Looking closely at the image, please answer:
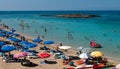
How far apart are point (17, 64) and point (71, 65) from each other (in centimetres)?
530

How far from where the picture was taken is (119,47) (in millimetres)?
33531

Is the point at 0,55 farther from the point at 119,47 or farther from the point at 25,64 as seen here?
the point at 119,47

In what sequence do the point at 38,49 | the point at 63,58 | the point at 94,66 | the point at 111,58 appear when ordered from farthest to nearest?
the point at 38,49 → the point at 111,58 → the point at 63,58 → the point at 94,66

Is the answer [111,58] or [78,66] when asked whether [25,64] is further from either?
[111,58]

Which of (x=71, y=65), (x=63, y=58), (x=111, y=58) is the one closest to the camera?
(x=71, y=65)

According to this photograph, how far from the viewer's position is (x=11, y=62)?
2514 cm

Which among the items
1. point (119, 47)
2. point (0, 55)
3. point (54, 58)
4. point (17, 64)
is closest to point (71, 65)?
point (54, 58)

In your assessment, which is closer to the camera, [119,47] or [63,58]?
[63,58]

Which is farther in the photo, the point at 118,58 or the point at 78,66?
the point at 118,58

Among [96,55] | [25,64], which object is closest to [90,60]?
[96,55]

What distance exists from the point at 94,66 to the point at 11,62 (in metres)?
8.45

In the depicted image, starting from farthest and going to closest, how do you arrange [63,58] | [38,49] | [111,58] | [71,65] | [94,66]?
[38,49] → [111,58] → [63,58] → [71,65] → [94,66]

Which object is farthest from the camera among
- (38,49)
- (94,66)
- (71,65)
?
(38,49)

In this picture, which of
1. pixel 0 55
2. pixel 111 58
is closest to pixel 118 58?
pixel 111 58
